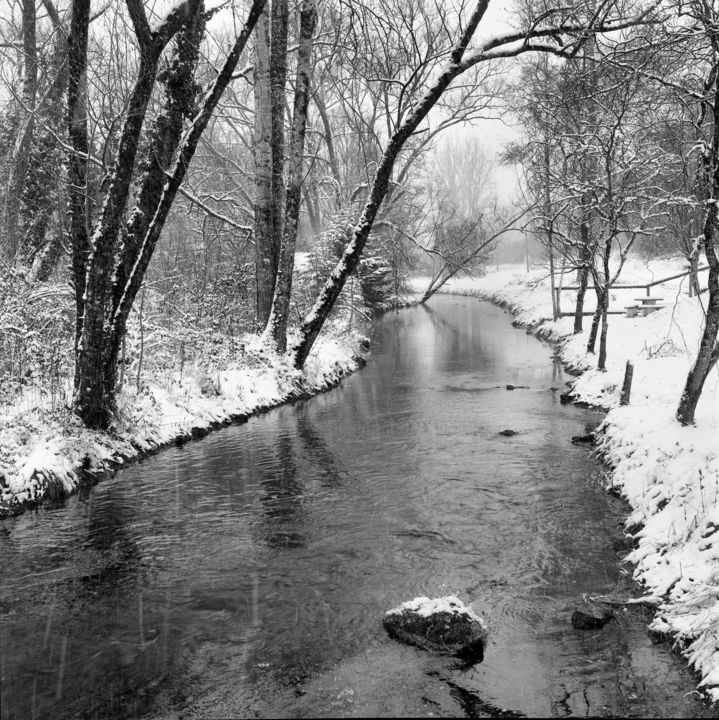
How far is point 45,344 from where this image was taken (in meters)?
10.8

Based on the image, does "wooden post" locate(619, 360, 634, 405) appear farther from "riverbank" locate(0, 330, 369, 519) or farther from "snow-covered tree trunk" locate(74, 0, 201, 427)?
"snow-covered tree trunk" locate(74, 0, 201, 427)

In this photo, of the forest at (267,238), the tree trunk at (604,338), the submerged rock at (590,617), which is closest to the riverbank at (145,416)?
the forest at (267,238)

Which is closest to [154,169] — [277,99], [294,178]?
[294,178]

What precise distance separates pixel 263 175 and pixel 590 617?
13.7 m

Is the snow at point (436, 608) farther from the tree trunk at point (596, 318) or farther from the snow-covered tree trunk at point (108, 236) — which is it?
the tree trunk at point (596, 318)

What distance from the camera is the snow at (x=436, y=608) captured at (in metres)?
5.26

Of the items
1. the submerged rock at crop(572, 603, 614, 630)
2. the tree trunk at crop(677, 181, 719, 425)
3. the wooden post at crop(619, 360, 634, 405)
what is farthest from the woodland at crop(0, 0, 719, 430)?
the submerged rock at crop(572, 603, 614, 630)

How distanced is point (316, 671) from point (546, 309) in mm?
28463

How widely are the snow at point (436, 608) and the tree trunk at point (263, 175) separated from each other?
11.9 meters

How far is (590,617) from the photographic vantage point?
17.6 ft

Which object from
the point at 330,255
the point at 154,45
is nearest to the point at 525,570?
the point at 154,45

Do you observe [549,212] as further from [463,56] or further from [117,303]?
[117,303]

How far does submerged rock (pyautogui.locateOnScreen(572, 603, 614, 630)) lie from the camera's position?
536cm

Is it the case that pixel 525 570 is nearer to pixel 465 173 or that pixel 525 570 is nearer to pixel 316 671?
pixel 316 671
